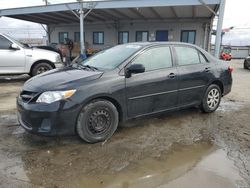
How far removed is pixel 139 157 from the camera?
3594 mm

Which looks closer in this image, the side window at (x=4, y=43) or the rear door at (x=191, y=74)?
the rear door at (x=191, y=74)

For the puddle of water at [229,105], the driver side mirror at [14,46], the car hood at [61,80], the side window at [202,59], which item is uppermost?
the driver side mirror at [14,46]

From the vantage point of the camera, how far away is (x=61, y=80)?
3.90m

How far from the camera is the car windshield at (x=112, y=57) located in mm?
4416

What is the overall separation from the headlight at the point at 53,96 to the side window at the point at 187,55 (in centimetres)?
235

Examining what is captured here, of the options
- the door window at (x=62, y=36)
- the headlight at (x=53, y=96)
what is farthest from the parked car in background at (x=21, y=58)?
the door window at (x=62, y=36)

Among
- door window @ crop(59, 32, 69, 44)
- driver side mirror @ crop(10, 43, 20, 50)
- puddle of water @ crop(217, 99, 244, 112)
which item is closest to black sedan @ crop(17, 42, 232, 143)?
puddle of water @ crop(217, 99, 244, 112)

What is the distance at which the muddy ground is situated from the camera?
302cm

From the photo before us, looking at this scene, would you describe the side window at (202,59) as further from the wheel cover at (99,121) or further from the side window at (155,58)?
the wheel cover at (99,121)

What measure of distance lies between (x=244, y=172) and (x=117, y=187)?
1.63 metres

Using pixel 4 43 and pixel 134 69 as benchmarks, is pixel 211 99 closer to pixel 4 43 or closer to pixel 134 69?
pixel 134 69

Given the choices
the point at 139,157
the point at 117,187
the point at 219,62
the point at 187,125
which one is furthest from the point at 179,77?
the point at 117,187

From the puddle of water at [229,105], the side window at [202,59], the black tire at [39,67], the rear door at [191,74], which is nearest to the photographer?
the rear door at [191,74]

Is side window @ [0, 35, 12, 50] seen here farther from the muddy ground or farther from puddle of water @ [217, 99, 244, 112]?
puddle of water @ [217, 99, 244, 112]
